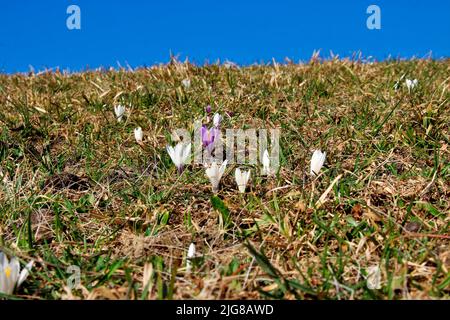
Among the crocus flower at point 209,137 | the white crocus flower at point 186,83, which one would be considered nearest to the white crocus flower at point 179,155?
the crocus flower at point 209,137

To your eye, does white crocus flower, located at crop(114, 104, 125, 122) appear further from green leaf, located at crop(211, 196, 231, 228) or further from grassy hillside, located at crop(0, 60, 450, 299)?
green leaf, located at crop(211, 196, 231, 228)

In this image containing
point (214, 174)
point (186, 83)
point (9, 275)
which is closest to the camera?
point (9, 275)

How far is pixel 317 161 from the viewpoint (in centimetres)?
290

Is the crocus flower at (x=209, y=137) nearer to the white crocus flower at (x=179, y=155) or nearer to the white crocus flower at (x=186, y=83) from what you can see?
the white crocus flower at (x=179, y=155)

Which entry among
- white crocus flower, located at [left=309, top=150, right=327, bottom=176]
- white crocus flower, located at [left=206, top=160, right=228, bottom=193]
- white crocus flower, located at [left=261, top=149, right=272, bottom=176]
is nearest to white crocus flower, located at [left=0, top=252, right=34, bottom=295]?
white crocus flower, located at [left=206, top=160, right=228, bottom=193]

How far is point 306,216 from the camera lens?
8.36 feet

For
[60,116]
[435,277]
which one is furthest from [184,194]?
[60,116]

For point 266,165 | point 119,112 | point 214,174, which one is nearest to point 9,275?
point 214,174

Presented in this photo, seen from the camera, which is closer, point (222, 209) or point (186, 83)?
point (222, 209)

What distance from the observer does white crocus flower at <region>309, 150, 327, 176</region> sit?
2889mm

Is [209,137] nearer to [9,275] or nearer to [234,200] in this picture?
[234,200]

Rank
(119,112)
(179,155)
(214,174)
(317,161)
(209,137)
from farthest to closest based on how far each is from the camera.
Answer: (119,112) < (209,137) < (179,155) < (317,161) < (214,174)

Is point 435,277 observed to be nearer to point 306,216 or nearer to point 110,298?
point 306,216

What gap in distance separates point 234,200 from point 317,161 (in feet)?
1.78
